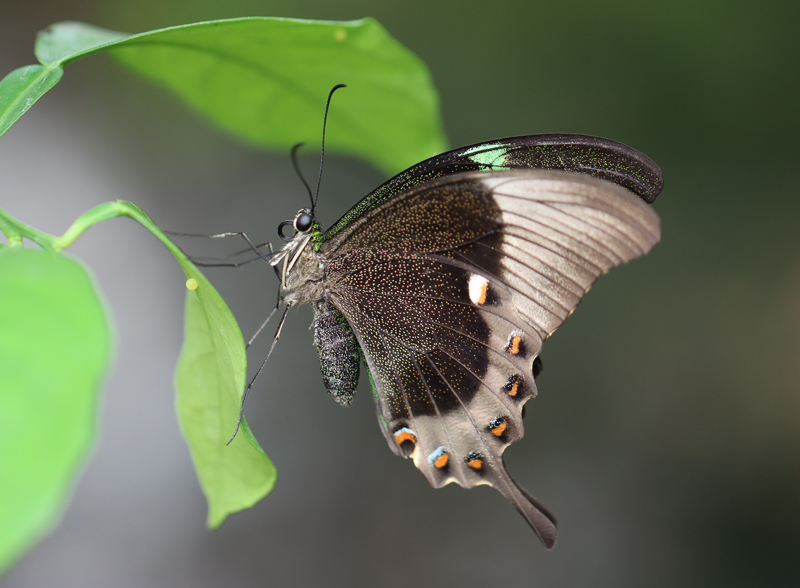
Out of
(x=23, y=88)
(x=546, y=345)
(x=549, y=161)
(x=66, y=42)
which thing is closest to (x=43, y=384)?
(x=23, y=88)

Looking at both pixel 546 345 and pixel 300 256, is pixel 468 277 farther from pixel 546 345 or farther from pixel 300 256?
pixel 546 345

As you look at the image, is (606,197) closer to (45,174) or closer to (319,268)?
(319,268)

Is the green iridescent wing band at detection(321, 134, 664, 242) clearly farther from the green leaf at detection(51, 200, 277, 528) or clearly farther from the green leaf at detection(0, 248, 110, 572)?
the green leaf at detection(0, 248, 110, 572)

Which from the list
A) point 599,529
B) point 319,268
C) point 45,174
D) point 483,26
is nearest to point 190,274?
point 319,268

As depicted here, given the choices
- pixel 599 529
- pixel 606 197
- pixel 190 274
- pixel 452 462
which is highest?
pixel 606 197

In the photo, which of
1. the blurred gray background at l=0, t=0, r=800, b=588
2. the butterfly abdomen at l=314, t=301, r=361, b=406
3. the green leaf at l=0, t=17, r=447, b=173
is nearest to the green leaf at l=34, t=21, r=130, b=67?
the green leaf at l=0, t=17, r=447, b=173

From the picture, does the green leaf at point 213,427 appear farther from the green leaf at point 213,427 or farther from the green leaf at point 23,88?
the green leaf at point 23,88

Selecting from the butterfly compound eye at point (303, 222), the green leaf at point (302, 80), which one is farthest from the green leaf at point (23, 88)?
the butterfly compound eye at point (303, 222)
